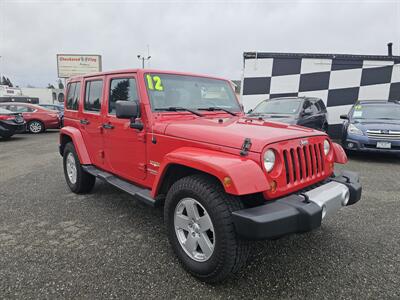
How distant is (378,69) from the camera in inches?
340

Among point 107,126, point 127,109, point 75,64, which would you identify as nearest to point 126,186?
point 107,126

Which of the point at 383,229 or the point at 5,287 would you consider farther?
the point at 383,229

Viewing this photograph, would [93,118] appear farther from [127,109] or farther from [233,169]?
[233,169]

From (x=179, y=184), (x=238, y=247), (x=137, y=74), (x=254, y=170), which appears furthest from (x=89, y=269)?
(x=137, y=74)

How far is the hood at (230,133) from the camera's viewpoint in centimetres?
204

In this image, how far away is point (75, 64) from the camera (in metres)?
27.2

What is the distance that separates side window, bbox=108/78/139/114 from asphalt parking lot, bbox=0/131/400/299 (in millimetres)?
1391

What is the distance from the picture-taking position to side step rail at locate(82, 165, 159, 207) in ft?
8.55

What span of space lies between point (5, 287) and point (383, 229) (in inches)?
141

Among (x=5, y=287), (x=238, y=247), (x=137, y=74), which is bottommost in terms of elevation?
(x=5, y=287)

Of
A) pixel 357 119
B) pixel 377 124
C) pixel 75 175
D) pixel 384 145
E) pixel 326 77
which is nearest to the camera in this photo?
pixel 75 175

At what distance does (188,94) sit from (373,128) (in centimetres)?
495

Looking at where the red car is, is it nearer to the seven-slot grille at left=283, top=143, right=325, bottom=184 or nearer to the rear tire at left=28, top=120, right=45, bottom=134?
the rear tire at left=28, top=120, right=45, bottom=134

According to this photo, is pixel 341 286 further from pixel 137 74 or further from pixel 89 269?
pixel 137 74
